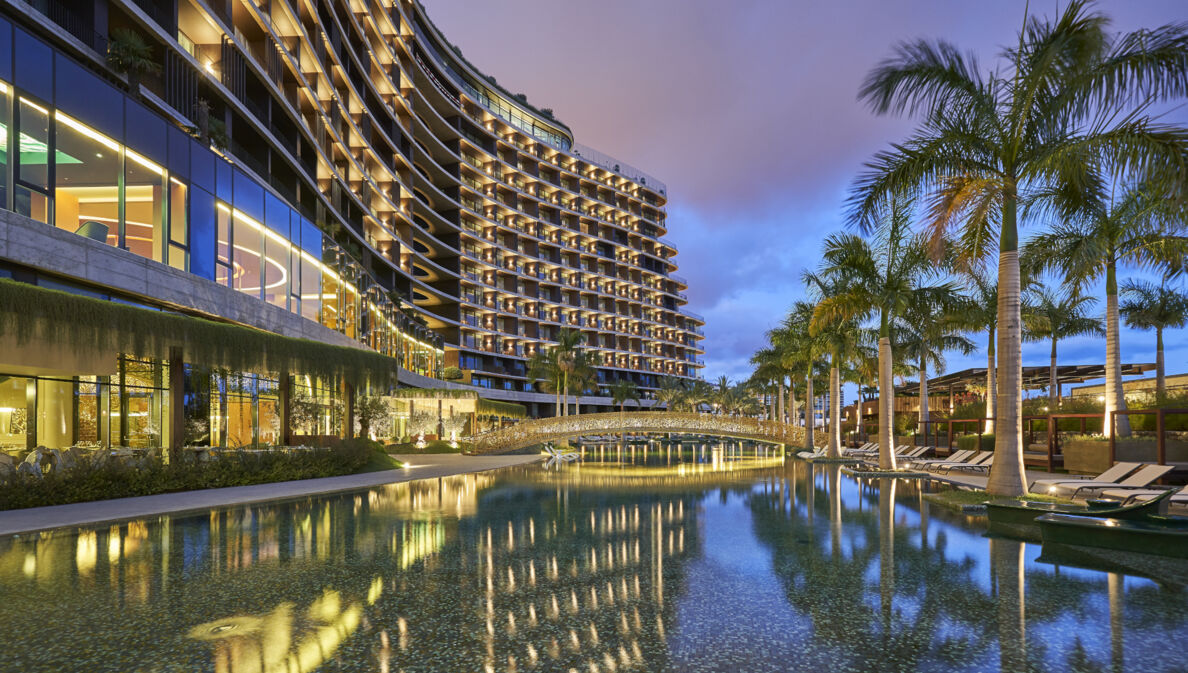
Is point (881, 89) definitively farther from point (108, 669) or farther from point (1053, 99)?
point (108, 669)

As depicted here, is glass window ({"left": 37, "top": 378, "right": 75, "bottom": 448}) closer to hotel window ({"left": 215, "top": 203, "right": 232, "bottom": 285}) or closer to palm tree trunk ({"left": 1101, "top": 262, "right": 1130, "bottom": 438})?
hotel window ({"left": 215, "top": 203, "right": 232, "bottom": 285})

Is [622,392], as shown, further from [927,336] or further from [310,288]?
[927,336]

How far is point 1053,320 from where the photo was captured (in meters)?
32.6

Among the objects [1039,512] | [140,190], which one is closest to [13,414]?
[140,190]

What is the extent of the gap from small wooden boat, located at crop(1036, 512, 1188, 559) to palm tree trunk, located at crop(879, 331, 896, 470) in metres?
14.0

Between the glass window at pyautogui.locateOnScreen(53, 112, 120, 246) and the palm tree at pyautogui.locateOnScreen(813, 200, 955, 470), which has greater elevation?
the glass window at pyautogui.locateOnScreen(53, 112, 120, 246)

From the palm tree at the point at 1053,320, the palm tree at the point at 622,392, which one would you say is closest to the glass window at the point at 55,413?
the palm tree at the point at 1053,320

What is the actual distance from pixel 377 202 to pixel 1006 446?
2101 inches

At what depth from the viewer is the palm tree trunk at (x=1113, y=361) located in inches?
780

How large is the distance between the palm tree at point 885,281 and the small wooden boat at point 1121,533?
1414 cm

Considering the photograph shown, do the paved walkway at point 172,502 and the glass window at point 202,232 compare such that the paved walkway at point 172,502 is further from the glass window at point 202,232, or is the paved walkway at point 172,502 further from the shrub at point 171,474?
the glass window at point 202,232

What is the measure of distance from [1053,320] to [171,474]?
36.5 meters

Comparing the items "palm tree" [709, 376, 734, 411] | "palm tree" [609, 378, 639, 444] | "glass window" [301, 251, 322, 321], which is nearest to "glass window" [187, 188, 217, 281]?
"glass window" [301, 251, 322, 321]

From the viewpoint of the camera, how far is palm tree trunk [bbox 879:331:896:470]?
A: 2391cm
